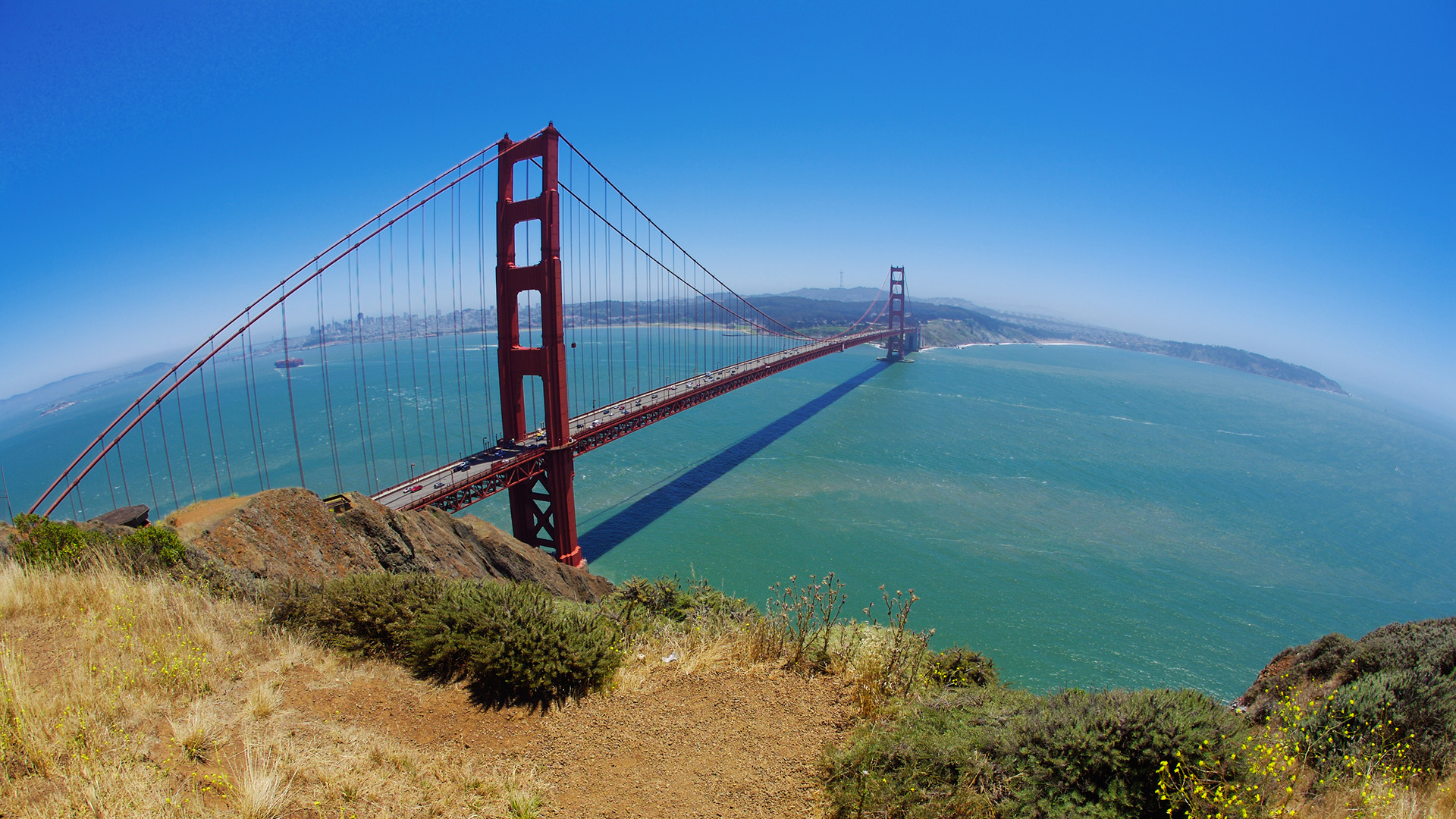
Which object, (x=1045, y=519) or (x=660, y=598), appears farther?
(x=1045, y=519)

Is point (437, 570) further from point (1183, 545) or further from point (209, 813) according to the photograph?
point (1183, 545)

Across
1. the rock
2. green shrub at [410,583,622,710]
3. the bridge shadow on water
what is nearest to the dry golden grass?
green shrub at [410,583,622,710]

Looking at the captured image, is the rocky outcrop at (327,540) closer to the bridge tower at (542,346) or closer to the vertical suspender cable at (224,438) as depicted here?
the vertical suspender cable at (224,438)

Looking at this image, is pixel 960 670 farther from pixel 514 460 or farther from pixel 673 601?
pixel 514 460

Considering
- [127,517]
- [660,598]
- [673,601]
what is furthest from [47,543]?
[673,601]

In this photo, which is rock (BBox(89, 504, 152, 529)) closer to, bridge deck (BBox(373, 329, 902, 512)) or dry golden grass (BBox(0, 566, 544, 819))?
dry golden grass (BBox(0, 566, 544, 819))
